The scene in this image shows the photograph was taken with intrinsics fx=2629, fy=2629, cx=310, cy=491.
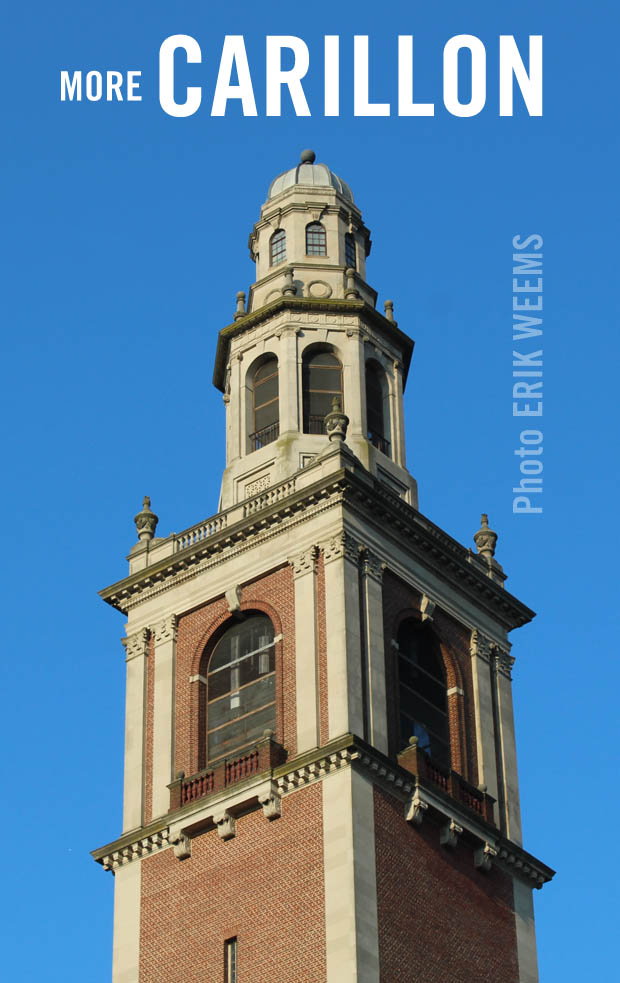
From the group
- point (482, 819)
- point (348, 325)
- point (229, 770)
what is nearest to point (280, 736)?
point (229, 770)

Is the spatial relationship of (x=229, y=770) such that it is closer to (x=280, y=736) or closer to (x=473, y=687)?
(x=280, y=736)

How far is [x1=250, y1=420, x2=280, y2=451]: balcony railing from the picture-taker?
233 feet

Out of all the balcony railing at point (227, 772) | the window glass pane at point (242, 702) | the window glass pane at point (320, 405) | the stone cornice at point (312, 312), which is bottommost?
the balcony railing at point (227, 772)

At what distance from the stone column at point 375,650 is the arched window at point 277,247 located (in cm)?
1338

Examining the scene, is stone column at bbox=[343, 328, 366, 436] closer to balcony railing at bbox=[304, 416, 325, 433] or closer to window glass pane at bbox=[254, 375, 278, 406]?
balcony railing at bbox=[304, 416, 325, 433]

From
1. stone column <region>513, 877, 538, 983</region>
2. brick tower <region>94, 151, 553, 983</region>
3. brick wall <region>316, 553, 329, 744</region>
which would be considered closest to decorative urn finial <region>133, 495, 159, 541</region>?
brick tower <region>94, 151, 553, 983</region>

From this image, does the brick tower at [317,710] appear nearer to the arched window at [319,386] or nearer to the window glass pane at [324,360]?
the arched window at [319,386]

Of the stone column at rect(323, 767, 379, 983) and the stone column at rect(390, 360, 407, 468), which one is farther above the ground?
the stone column at rect(390, 360, 407, 468)

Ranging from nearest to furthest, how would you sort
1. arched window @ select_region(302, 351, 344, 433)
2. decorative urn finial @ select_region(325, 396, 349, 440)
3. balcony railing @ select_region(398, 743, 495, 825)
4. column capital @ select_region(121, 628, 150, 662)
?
balcony railing @ select_region(398, 743, 495, 825)
decorative urn finial @ select_region(325, 396, 349, 440)
column capital @ select_region(121, 628, 150, 662)
arched window @ select_region(302, 351, 344, 433)

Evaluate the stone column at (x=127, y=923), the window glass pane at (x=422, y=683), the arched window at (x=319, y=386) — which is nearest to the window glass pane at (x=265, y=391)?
the arched window at (x=319, y=386)

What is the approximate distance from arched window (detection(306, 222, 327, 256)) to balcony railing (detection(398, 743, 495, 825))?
18.0m

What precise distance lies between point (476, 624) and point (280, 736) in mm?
7997

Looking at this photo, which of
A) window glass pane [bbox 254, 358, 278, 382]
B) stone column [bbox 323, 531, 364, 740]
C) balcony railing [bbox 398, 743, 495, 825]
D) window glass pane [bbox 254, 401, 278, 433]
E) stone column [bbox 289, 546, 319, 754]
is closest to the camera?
stone column [bbox 323, 531, 364, 740]

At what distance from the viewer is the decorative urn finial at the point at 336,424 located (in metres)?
67.0
